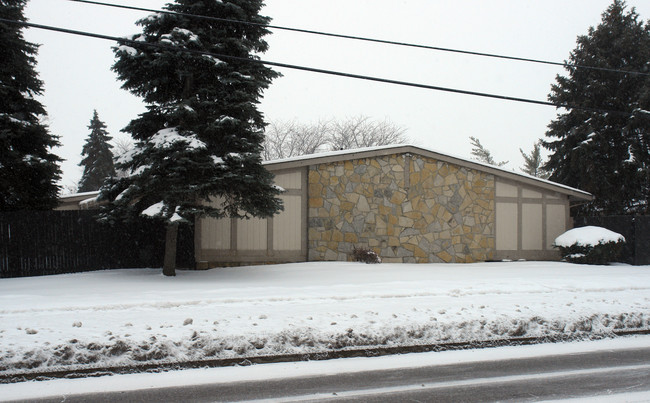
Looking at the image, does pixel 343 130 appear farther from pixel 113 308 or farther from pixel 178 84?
pixel 113 308

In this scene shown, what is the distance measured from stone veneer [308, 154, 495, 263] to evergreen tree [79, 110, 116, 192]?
32163mm

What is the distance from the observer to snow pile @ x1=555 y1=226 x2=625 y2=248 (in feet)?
58.8

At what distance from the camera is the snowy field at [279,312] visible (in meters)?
6.82

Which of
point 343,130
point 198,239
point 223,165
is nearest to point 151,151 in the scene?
point 223,165

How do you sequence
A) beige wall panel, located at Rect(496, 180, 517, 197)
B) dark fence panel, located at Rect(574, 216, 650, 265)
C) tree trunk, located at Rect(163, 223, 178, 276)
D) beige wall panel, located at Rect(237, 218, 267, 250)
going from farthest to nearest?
beige wall panel, located at Rect(496, 180, 517, 197) → dark fence panel, located at Rect(574, 216, 650, 265) → beige wall panel, located at Rect(237, 218, 267, 250) → tree trunk, located at Rect(163, 223, 178, 276)

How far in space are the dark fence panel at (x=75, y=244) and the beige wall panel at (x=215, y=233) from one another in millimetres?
409

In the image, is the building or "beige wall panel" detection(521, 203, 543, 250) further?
"beige wall panel" detection(521, 203, 543, 250)

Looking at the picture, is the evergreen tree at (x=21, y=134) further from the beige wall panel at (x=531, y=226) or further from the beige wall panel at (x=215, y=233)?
the beige wall panel at (x=531, y=226)

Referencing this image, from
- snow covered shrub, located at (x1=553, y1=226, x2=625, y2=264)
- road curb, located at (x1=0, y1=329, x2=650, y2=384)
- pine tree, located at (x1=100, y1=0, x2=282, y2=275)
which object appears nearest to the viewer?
road curb, located at (x1=0, y1=329, x2=650, y2=384)

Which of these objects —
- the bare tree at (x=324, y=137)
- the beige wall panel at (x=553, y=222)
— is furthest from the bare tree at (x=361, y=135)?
the beige wall panel at (x=553, y=222)

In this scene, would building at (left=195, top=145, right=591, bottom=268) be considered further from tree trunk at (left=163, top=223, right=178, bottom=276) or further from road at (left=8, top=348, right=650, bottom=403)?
road at (left=8, top=348, right=650, bottom=403)

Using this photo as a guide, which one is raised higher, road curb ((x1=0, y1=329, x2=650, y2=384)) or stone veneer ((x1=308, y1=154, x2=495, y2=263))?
stone veneer ((x1=308, y1=154, x2=495, y2=263))

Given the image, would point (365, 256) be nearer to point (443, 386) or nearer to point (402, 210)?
point (402, 210)

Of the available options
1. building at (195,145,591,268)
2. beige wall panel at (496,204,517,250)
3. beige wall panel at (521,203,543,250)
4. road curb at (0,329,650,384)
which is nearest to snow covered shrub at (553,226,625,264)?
beige wall panel at (521,203,543,250)
